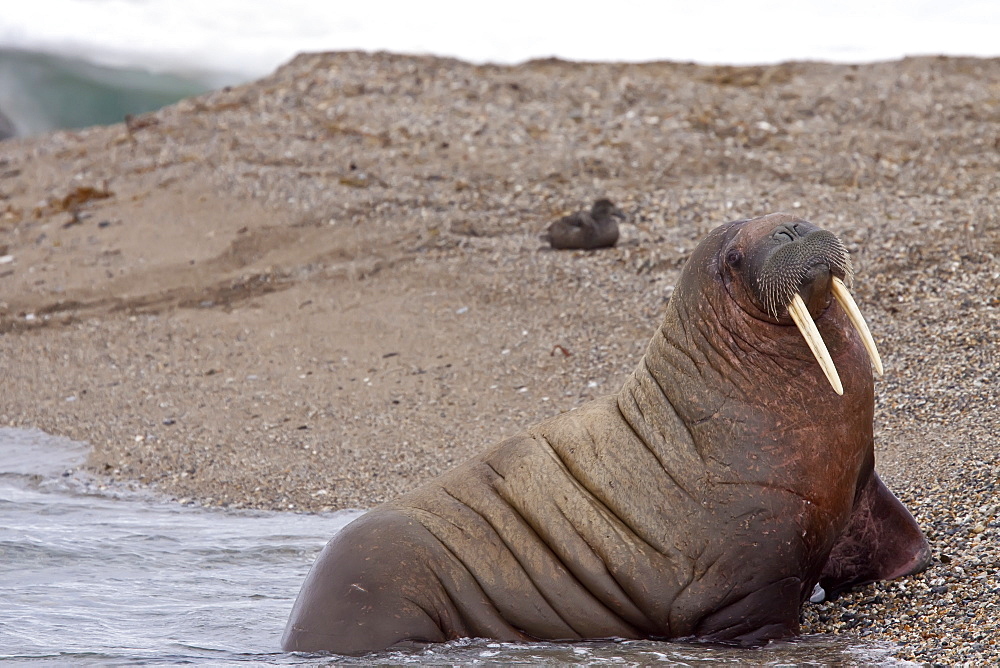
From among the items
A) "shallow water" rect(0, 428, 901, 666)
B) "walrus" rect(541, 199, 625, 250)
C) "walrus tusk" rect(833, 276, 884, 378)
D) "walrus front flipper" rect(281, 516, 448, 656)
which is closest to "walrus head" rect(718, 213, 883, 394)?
"walrus tusk" rect(833, 276, 884, 378)

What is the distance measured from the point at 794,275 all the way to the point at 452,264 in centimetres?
699

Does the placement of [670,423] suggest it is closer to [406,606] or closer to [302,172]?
[406,606]

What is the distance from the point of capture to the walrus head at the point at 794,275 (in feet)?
13.8

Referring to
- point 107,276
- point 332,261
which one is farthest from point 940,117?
point 107,276

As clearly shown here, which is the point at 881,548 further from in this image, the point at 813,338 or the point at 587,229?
the point at 587,229

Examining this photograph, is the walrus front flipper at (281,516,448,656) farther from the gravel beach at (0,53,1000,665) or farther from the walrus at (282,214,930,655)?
the gravel beach at (0,53,1000,665)

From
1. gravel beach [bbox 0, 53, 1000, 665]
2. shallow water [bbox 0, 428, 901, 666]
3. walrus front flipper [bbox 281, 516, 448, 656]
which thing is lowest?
shallow water [bbox 0, 428, 901, 666]

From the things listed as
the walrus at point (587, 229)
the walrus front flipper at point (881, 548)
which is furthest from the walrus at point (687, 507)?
the walrus at point (587, 229)

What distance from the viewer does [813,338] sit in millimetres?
4148

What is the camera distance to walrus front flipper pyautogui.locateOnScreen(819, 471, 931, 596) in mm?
4672

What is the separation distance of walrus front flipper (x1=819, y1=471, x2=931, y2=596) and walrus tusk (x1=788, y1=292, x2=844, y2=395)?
2.13 ft

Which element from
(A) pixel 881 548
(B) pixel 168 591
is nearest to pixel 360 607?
(B) pixel 168 591

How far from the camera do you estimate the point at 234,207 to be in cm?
1322

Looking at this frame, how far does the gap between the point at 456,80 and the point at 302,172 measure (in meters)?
2.68
